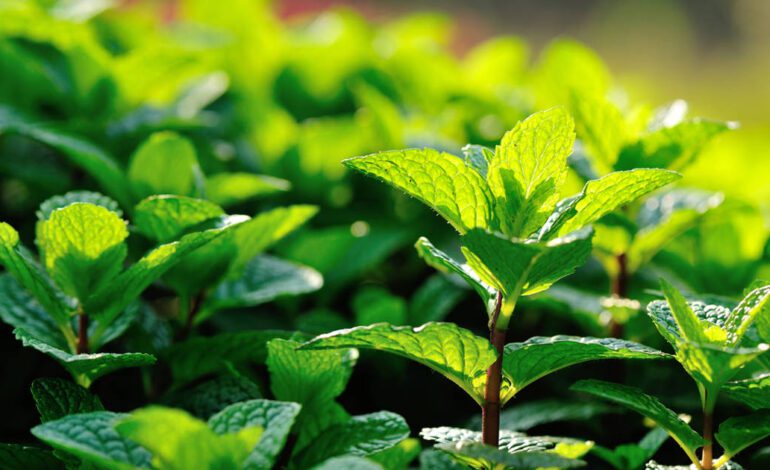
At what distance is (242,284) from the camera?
1.25m

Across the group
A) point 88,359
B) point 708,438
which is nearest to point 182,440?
point 88,359

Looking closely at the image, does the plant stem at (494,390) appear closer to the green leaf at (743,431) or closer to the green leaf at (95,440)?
the green leaf at (743,431)

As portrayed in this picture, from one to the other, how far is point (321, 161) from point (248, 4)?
88 cm

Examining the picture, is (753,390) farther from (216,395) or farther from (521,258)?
(216,395)

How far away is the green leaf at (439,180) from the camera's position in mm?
862

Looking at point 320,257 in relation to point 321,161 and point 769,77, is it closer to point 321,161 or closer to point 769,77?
point 321,161

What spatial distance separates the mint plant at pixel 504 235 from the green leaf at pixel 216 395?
0.85ft

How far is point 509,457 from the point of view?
794 millimetres

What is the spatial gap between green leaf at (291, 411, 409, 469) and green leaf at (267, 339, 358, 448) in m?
0.03

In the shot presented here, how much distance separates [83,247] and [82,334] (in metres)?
0.13

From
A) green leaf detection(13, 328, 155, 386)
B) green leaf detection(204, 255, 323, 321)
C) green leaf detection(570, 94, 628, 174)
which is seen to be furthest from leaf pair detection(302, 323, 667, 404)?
green leaf detection(570, 94, 628, 174)

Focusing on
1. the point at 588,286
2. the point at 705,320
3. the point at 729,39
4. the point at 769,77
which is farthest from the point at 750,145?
the point at 729,39

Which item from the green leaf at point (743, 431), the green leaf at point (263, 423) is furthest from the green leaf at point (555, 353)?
the green leaf at point (263, 423)

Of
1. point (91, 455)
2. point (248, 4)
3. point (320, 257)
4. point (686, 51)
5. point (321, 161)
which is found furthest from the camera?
point (686, 51)
